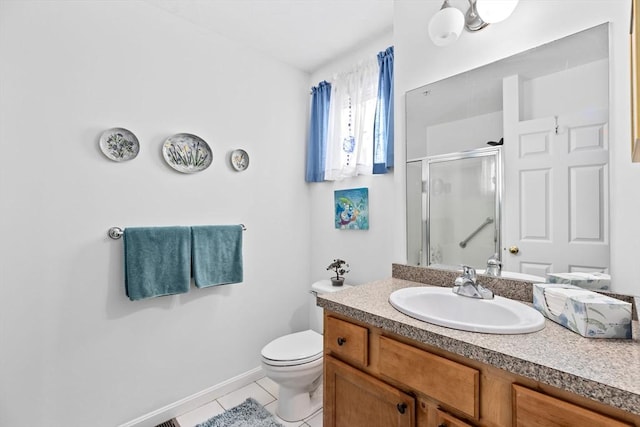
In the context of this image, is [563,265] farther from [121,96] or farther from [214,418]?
[121,96]

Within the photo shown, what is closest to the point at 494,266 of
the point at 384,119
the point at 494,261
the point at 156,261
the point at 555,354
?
the point at 494,261

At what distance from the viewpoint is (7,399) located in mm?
1324

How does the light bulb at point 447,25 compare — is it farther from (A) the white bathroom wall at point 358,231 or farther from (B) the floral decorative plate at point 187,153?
(B) the floral decorative plate at point 187,153

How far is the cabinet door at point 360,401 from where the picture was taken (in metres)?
0.94

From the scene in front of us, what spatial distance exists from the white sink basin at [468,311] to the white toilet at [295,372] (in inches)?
32.4

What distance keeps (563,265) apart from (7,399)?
7.92 feet

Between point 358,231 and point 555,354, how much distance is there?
149 cm

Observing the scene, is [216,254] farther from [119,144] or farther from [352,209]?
[352,209]

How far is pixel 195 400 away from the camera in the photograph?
184 centimetres

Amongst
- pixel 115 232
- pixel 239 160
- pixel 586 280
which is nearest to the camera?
pixel 586 280

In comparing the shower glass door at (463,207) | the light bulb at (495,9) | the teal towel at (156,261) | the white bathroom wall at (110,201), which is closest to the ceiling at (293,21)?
the white bathroom wall at (110,201)

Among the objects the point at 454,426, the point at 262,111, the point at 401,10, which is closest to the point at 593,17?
the point at 401,10

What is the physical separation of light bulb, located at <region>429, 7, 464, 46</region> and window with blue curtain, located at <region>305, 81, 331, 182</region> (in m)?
1.10

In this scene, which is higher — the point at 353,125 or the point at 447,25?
the point at 447,25
